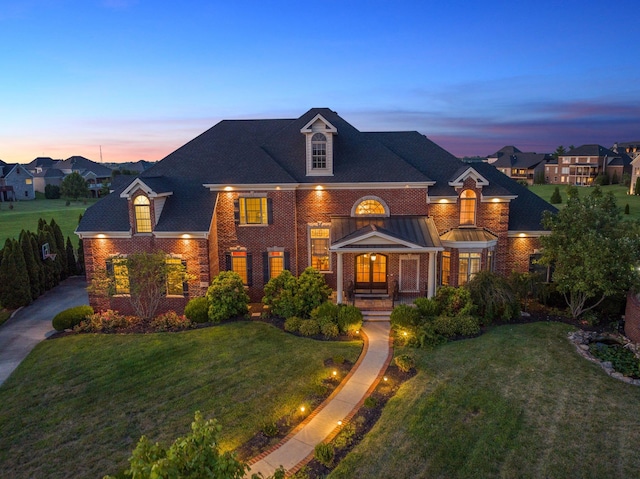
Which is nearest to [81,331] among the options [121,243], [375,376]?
[121,243]

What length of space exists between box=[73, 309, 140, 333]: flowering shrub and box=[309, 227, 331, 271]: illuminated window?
31.4 ft

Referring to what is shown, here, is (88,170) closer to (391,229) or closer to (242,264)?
(242,264)

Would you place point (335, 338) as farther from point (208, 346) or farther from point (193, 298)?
point (193, 298)

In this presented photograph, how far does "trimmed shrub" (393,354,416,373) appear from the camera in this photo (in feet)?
49.4

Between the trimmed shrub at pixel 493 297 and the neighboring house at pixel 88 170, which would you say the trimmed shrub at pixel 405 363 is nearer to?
the trimmed shrub at pixel 493 297

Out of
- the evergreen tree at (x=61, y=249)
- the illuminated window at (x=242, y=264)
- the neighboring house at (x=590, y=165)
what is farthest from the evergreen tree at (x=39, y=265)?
the neighboring house at (x=590, y=165)

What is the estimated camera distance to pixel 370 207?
23453mm

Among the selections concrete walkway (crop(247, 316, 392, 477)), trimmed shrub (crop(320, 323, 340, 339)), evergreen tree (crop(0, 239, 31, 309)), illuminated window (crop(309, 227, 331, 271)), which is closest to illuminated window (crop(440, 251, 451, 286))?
illuminated window (crop(309, 227, 331, 271))

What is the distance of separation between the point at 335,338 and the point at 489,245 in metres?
9.85

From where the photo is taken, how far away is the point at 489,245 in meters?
22.2

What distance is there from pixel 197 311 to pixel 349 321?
7.24m

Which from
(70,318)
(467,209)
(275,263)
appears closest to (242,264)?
(275,263)

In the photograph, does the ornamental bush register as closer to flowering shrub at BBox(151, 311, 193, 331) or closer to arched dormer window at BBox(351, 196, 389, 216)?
flowering shrub at BBox(151, 311, 193, 331)

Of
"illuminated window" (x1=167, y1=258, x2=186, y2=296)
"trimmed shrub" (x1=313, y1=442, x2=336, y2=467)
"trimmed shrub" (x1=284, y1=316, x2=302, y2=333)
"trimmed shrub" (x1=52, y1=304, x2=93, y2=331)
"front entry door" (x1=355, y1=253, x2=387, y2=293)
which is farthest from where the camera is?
"front entry door" (x1=355, y1=253, x2=387, y2=293)
